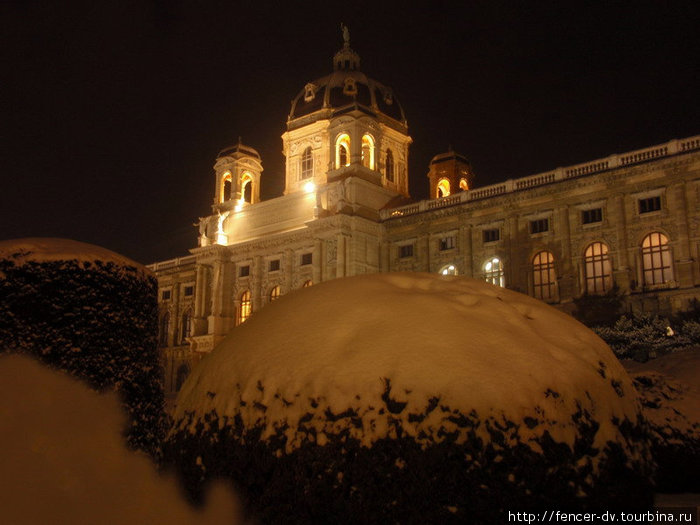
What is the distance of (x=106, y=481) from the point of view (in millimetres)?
4816

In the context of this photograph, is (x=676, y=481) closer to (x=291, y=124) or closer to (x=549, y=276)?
(x=549, y=276)

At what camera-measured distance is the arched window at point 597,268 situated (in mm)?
33875

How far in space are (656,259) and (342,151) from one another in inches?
985

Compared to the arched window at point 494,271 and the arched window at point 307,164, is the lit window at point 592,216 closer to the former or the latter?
the arched window at point 494,271

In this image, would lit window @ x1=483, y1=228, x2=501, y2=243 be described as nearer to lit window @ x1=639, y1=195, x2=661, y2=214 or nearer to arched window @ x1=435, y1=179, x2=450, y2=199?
lit window @ x1=639, y1=195, x2=661, y2=214

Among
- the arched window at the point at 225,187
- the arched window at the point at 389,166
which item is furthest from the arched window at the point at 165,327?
the arched window at the point at 389,166

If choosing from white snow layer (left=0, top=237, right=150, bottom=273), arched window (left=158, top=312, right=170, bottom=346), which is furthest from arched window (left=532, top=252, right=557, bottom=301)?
arched window (left=158, top=312, right=170, bottom=346)

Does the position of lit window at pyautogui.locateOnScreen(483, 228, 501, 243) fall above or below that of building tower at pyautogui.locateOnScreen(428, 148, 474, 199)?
below

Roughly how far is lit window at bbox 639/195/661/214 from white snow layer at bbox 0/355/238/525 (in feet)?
107

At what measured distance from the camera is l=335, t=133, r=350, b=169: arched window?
47.9 meters

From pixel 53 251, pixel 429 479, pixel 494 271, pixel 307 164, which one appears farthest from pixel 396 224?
pixel 429 479

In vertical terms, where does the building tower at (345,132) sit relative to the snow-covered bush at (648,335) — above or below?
above

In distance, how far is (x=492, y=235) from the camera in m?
39.1

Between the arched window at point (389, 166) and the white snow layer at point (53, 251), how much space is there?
4528 centimetres
